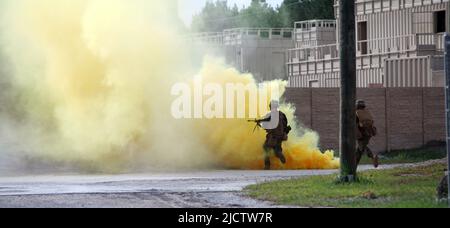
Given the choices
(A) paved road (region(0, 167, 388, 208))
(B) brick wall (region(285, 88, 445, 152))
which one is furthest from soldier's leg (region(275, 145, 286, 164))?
(B) brick wall (region(285, 88, 445, 152))

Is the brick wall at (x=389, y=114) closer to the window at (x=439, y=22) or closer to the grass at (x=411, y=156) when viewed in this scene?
the grass at (x=411, y=156)

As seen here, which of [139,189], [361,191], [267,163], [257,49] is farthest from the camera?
[257,49]

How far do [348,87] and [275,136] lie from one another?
23.8ft

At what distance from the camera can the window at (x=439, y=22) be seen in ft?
163

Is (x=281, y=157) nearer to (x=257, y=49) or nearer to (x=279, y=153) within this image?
(x=279, y=153)

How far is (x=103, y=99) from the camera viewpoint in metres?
28.9

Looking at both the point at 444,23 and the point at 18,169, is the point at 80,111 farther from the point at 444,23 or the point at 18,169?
the point at 444,23

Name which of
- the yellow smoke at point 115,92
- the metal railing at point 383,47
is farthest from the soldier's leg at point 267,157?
the metal railing at point 383,47

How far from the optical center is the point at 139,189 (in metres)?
21.5

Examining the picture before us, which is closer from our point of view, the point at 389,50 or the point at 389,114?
the point at 389,114

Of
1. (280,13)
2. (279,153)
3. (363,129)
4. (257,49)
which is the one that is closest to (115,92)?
(279,153)

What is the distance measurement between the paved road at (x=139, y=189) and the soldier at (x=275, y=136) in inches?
50.6

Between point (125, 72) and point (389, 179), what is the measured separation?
354 inches
